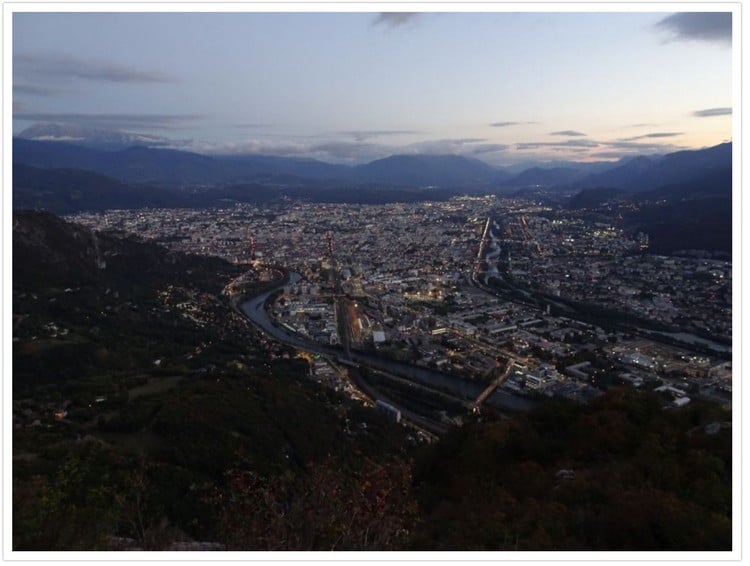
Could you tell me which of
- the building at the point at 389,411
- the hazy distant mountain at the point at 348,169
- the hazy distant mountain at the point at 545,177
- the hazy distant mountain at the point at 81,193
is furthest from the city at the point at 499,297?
the hazy distant mountain at the point at 545,177

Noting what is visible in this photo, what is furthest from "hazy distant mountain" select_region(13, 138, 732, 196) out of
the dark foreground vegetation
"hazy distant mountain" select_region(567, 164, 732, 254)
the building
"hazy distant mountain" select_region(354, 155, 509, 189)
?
the dark foreground vegetation

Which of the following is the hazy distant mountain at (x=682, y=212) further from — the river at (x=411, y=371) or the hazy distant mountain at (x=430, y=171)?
the hazy distant mountain at (x=430, y=171)

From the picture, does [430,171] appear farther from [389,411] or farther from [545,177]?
[389,411]

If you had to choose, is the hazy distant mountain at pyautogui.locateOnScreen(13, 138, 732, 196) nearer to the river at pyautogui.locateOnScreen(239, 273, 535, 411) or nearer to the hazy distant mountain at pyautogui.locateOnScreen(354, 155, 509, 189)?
the hazy distant mountain at pyautogui.locateOnScreen(354, 155, 509, 189)
